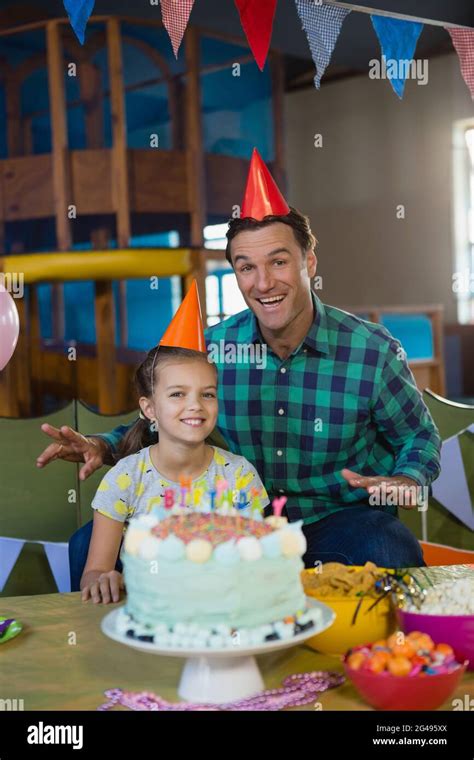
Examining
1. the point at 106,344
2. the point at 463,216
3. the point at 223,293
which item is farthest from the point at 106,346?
the point at 463,216

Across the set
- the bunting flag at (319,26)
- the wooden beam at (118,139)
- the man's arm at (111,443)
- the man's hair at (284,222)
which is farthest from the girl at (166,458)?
the wooden beam at (118,139)

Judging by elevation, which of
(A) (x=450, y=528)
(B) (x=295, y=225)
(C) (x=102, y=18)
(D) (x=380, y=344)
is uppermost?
(C) (x=102, y=18)

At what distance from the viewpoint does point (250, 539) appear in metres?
1.16

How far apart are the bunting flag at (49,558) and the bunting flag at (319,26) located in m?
1.51

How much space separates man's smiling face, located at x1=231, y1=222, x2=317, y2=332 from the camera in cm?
215

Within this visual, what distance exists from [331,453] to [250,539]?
110 centimetres

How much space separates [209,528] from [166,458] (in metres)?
0.68

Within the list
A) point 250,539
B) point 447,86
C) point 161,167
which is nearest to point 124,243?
point 161,167

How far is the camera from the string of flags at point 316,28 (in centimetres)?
215

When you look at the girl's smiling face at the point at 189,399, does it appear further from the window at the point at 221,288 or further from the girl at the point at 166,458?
the window at the point at 221,288

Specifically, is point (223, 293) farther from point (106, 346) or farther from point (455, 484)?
point (455, 484)

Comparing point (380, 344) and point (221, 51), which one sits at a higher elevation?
point (221, 51)

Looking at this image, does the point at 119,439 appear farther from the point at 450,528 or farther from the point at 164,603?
the point at 450,528

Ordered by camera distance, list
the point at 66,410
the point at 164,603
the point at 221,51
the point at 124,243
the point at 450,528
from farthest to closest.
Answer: the point at 221,51 < the point at 124,243 < the point at 450,528 < the point at 66,410 < the point at 164,603
